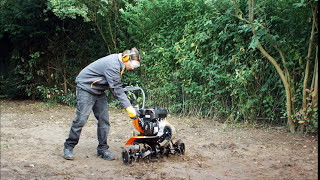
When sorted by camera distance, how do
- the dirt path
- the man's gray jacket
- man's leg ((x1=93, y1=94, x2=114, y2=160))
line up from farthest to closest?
man's leg ((x1=93, y1=94, x2=114, y2=160)) → the man's gray jacket → the dirt path

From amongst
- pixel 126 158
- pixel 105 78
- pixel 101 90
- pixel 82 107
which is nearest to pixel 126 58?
pixel 105 78

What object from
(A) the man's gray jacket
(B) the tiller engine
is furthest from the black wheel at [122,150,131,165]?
(A) the man's gray jacket

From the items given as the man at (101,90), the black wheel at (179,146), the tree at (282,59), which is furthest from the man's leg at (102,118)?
the tree at (282,59)

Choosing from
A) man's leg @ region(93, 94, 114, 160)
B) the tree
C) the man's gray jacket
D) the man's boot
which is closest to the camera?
the man's gray jacket

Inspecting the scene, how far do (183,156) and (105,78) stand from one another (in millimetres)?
1758

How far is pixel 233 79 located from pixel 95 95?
3435 mm

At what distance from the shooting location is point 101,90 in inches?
226

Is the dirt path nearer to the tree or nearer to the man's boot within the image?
the man's boot

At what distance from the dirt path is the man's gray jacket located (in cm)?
112

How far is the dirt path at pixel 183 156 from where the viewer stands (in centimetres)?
501

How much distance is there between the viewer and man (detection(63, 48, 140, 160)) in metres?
5.39

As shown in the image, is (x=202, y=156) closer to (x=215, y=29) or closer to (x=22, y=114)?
(x=215, y=29)

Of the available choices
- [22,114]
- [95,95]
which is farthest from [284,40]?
[22,114]

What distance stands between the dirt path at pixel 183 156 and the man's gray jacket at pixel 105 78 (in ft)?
3.67
